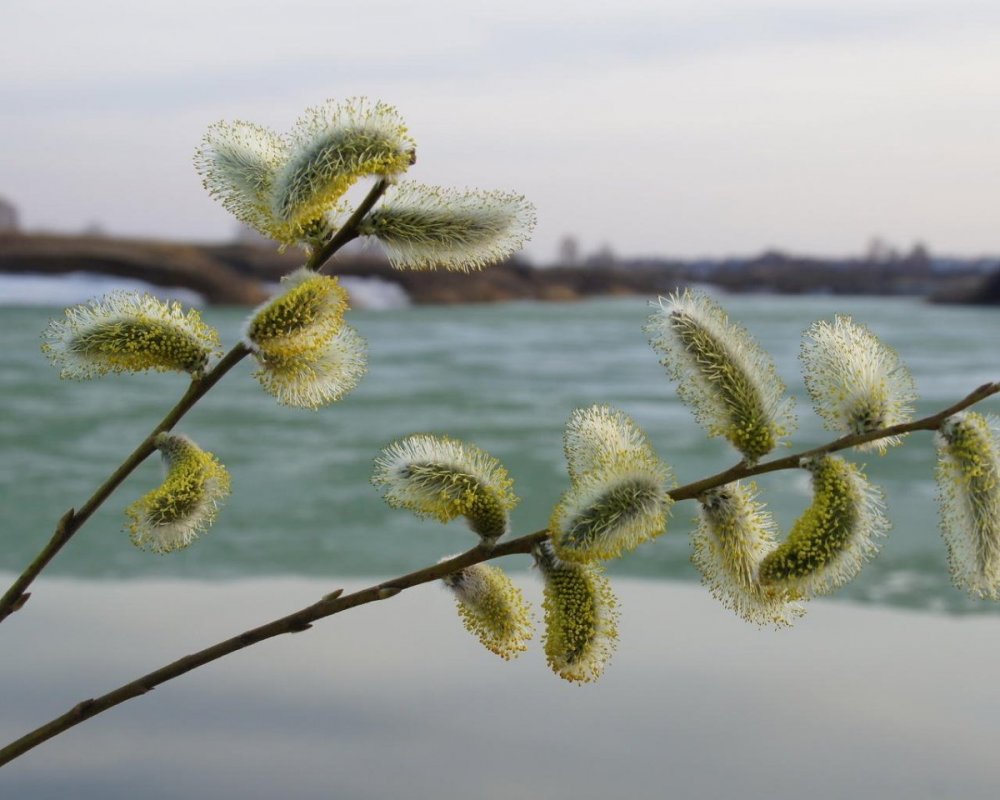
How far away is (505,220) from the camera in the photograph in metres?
1.04

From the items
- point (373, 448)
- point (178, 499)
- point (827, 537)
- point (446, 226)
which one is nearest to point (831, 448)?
point (827, 537)

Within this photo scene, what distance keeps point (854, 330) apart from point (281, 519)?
3.83 m

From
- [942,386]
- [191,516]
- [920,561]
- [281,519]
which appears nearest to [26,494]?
[281,519]

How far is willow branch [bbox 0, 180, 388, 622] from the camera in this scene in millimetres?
990

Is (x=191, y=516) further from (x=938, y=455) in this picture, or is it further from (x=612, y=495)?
(x=938, y=455)

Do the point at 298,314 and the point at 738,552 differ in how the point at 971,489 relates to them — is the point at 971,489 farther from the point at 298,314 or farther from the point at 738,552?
the point at 298,314

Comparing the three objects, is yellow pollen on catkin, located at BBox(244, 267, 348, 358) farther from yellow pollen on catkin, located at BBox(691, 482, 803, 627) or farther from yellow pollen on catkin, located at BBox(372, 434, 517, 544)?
yellow pollen on catkin, located at BBox(691, 482, 803, 627)

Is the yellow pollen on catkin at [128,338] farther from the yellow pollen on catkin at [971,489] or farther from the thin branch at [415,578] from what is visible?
the yellow pollen on catkin at [971,489]

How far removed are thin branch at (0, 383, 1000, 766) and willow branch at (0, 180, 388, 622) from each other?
0.12 metres

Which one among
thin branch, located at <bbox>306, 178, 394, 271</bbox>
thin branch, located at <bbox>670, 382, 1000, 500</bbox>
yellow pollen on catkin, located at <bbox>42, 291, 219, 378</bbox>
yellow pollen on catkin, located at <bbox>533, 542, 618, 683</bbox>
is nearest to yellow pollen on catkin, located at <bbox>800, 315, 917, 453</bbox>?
thin branch, located at <bbox>670, 382, 1000, 500</bbox>

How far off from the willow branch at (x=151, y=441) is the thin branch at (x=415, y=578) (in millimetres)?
120

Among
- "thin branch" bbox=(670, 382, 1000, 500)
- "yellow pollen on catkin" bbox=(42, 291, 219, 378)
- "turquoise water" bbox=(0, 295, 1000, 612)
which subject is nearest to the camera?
"thin branch" bbox=(670, 382, 1000, 500)

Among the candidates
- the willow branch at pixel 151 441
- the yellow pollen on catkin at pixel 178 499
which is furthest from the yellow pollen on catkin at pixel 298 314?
the yellow pollen on catkin at pixel 178 499

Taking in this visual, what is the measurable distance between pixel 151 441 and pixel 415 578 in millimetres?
274
